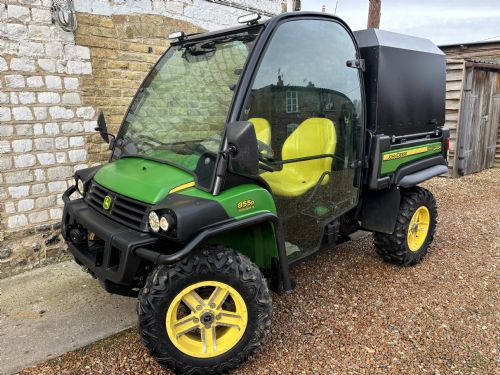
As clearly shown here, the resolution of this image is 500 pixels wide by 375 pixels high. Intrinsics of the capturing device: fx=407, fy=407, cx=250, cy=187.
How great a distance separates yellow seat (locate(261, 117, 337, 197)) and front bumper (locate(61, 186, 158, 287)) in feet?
3.03

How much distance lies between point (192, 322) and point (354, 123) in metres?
1.92

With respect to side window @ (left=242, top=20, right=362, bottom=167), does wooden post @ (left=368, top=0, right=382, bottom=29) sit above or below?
above

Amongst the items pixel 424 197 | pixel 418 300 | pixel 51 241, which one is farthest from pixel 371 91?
pixel 51 241

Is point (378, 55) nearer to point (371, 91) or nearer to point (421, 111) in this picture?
point (371, 91)

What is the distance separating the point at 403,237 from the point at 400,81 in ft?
4.61

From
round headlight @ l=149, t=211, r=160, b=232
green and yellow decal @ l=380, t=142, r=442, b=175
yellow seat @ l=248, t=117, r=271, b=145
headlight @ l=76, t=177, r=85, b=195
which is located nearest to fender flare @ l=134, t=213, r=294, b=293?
round headlight @ l=149, t=211, r=160, b=232

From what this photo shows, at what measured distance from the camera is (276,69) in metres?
2.66

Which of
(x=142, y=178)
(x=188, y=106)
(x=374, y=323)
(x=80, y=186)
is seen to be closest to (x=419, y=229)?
(x=374, y=323)

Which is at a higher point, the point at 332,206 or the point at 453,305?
the point at 332,206

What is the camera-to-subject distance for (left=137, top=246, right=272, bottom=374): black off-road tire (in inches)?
89.4

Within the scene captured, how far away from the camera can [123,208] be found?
8.25 feet

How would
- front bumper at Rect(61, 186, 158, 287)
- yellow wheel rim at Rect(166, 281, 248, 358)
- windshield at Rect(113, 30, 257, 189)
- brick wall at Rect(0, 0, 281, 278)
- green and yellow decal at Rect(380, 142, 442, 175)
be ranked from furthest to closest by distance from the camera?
brick wall at Rect(0, 0, 281, 278), green and yellow decal at Rect(380, 142, 442, 175), windshield at Rect(113, 30, 257, 189), yellow wheel rim at Rect(166, 281, 248, 358), front bumper at Rect(61, 186, 158, 287)

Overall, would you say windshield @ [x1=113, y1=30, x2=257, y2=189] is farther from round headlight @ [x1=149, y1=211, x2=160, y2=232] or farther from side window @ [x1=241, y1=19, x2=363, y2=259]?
round headlight @ [x1=149, y1=211, x2=160, y2=232]

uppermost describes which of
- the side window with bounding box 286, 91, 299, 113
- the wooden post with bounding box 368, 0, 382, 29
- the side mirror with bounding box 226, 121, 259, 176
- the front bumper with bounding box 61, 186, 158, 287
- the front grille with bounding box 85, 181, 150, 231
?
the wooden post with bounding box 368, 0, 382, 29
